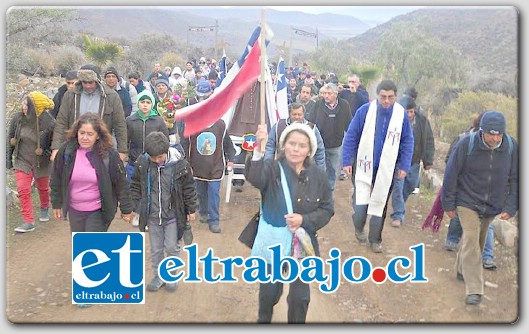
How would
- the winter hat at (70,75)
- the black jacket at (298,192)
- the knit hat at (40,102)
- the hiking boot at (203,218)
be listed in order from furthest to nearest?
the knit hat at (40,102) < the hiking boot at (203,218) < the winter hat at (70,75) < the black jacket at (298,192)

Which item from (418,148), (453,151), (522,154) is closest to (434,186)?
(418,148)

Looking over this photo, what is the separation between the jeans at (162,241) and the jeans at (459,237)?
2.08 meters

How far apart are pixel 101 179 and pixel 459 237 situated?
2.75 meters

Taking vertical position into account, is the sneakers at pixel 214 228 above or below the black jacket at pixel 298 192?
below

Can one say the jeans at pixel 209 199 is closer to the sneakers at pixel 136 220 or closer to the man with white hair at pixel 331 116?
the sneakers at pixel 136 220

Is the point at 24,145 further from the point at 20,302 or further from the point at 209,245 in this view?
the point at 209,245

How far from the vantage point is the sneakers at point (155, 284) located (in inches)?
164

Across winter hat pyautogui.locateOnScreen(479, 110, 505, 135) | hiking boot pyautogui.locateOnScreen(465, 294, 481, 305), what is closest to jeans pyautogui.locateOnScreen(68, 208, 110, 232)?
hiking boot pyautogui.locateOnScreen(465, 294, 481, 305)

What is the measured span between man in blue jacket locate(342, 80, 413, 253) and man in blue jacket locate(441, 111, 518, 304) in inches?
23.1

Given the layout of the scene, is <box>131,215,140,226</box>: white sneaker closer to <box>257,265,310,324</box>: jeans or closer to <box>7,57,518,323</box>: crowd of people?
<box>7,57,518,323</box>: crowd of people

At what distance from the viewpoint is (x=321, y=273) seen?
4086 millimetres

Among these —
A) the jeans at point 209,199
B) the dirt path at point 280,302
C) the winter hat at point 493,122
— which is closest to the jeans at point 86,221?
the dirt path at point 280,302

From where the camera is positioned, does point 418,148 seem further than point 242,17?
Yes

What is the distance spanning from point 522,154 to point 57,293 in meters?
3.45
